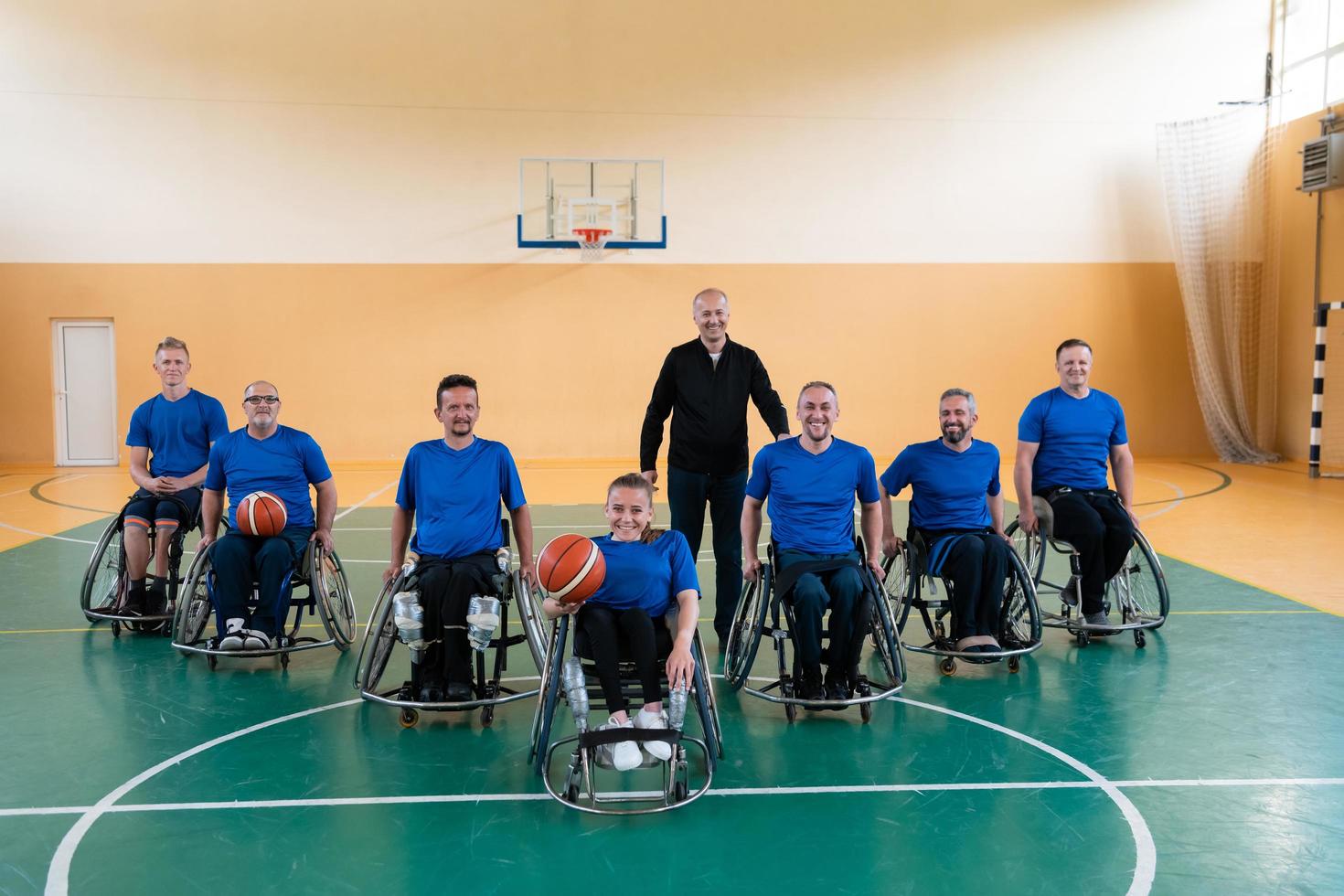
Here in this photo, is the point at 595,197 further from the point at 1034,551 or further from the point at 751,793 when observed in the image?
the point at 751,793

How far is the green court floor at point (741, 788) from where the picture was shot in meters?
2.66

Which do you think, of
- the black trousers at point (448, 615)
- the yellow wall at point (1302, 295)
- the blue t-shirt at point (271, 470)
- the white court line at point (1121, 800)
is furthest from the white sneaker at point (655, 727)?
the yellow wall at point (1302, 295)

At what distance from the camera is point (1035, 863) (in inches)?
107

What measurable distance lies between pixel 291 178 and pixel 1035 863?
1109 cm

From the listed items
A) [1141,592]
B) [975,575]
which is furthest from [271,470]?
[1141,592]

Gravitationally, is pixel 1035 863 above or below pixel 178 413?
below

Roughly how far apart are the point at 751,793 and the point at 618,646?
588 millimetres

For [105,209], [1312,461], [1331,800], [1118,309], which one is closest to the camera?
[1331,800]

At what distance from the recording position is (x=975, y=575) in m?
4.25

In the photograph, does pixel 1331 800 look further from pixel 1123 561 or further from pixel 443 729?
pixel 443 729

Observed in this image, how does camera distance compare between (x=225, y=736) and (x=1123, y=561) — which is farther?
(x=1123, y=561)

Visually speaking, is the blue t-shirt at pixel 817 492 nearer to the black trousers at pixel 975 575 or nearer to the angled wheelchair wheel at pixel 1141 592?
the black trousers at pixel 975 575

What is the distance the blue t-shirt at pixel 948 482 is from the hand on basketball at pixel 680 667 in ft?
5.21

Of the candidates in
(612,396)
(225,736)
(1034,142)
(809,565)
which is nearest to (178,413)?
(225,736)
